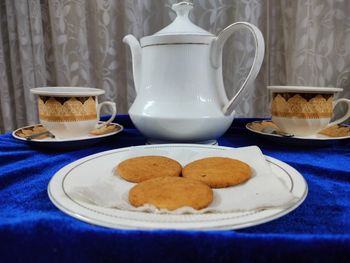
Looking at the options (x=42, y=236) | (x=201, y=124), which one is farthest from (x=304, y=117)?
(x=42, y=236)

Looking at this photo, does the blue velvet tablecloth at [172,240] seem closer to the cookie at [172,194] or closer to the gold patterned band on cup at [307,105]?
the cookie at [172,194]

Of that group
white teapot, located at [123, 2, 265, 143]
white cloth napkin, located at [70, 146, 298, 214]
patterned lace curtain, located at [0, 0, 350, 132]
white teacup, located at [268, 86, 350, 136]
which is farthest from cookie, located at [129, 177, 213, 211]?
Answer: patterned lace curtain, located at [0, 0, 350, 132]

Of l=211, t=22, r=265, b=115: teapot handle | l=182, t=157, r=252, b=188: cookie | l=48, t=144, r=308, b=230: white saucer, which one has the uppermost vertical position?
l=211, t=22, r=265, b=115: teapot handle

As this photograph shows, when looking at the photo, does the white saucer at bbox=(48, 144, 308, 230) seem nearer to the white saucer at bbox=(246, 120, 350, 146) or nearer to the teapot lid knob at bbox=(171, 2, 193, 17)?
the white saucer at bbox=(246, 120, 350, 146)

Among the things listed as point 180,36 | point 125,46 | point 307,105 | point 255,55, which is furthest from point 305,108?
point 125,46

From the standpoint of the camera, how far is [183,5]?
1.73 ft

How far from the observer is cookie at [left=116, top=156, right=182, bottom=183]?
12.7 inches

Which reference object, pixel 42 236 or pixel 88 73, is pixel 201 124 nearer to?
pixel 42 236

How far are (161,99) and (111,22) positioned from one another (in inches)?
28.2

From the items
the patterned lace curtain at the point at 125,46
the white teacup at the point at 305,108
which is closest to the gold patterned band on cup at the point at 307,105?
the white teacup at the point at 305,108

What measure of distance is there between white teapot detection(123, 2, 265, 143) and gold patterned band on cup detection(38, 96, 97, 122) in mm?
99

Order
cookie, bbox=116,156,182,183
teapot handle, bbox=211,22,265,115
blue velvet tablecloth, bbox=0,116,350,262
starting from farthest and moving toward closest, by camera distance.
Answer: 1. teapot handle, bbox=211,22,265,115
2. cookie, bbox=116,156,182,183
3. blue velvet tablecloth, bbox=0,116,350,262

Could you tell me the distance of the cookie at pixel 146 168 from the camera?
12.7 inches

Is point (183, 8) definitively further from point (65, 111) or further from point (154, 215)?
point (154, 215)
